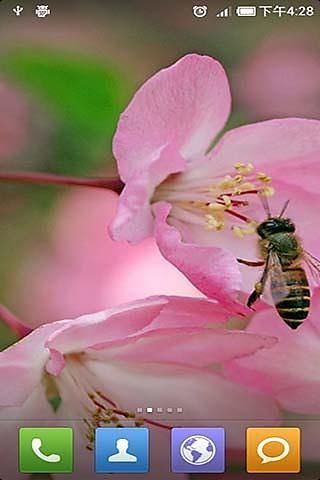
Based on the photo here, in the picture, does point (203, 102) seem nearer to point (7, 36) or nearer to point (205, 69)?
point (205, 69)

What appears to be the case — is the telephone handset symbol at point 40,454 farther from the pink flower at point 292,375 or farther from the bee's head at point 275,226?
the bee's head at point 275,226

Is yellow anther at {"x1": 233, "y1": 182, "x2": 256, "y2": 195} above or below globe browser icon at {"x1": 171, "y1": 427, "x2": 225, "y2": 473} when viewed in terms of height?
above

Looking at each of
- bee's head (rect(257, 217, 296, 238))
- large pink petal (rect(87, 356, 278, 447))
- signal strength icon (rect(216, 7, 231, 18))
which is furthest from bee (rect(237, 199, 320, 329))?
signal strength icon (rect(216, 7, 231, 18))

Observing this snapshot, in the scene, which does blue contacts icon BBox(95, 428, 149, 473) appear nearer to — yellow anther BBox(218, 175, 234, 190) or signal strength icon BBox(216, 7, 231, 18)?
yellow anther BBox(218, 175, 234, 190)

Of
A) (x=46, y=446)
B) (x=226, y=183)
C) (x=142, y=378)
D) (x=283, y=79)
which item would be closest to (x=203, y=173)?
(x=226, y=183)

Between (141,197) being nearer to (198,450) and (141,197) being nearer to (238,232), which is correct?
(238,232)

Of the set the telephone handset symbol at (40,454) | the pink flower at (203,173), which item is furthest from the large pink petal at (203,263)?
the telephone handset symbol at (40,454)
